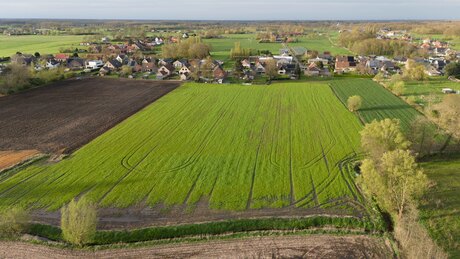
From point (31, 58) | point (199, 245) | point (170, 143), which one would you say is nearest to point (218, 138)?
point (170, 143)

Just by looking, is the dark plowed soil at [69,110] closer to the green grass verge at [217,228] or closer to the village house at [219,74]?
the village house at [219,74]

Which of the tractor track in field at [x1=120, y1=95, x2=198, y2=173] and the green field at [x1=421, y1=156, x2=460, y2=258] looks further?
the tractor track in field at [x1=120, y1=95, x2=198, y2=173]

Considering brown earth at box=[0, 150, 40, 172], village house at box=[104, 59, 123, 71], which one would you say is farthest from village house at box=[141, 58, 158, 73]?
brown earth at box=[0, 150, 40, 172]

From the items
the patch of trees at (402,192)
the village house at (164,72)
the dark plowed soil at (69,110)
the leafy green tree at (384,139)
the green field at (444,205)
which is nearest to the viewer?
the patch of trees at (402,192)

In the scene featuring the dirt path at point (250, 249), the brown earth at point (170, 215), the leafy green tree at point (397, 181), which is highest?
the leafy green tree at point (397, 181)

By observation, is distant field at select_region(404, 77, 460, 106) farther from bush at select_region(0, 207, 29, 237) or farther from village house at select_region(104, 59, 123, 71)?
village house at select_region(104, 59, 123, 71)

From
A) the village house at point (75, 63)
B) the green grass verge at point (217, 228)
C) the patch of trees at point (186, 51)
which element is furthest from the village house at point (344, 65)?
the village house at point (75, 63)
